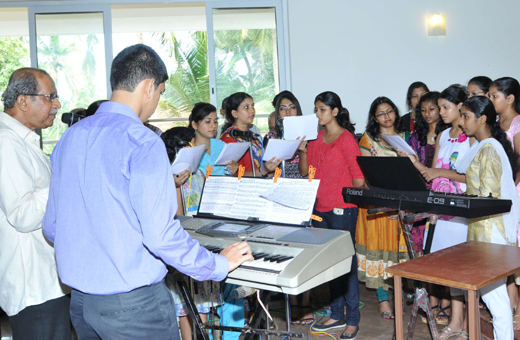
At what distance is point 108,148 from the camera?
126 centimetres

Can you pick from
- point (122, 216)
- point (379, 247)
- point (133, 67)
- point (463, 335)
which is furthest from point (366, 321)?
point (133, 67)

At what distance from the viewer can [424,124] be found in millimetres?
3562

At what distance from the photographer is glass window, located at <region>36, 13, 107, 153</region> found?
198 inches

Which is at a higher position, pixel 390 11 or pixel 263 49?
pixel 390 11

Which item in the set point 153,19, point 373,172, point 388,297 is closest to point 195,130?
point 373,172

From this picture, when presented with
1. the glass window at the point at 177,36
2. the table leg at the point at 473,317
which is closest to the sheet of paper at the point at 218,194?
the table leg at the point at 473,317

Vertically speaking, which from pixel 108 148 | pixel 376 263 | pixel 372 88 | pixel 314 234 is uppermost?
pixel 372 88

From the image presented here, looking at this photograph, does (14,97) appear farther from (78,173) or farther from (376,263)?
(376,263)

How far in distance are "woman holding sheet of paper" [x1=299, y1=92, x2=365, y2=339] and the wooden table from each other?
740 millimetres

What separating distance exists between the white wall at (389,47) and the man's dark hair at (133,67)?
12.5ft

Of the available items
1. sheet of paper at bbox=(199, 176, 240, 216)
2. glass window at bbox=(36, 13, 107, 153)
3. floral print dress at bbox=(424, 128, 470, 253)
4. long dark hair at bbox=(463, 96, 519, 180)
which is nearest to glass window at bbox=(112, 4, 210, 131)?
glass window at bbox=(36, 13, 107, 153)

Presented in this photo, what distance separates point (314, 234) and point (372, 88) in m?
3.64

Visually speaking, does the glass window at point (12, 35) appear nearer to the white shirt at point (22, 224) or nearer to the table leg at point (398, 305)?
the white shirt at point (22, 224)

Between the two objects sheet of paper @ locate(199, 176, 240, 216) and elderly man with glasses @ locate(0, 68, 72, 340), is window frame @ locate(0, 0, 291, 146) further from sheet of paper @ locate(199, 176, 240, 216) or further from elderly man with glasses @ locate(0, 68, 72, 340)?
elderly man with glasses @ locate(0, 68, 72, 340)
